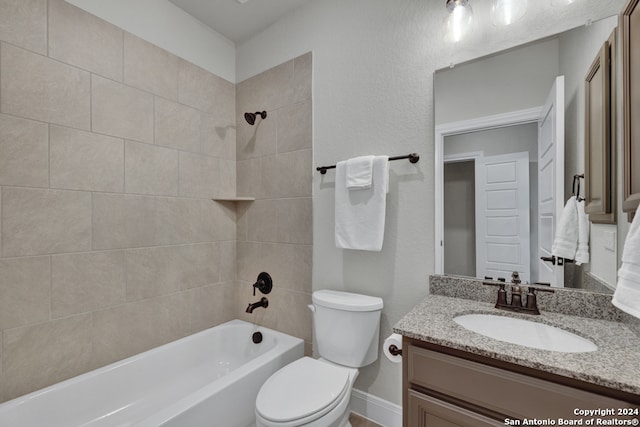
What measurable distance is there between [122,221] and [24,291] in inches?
20.6

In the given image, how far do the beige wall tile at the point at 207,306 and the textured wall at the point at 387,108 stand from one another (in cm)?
82

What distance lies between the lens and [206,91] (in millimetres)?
2188

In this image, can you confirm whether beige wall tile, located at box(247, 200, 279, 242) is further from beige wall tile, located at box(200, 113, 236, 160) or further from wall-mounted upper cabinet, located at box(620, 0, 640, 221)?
wall-mounted upper cabinet, located at box(620, 0, 640, 221)

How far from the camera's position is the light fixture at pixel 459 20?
1361mm

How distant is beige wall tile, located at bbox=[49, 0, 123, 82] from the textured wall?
1.13 m

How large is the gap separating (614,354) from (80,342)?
7.38 ft

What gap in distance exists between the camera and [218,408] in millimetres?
1370

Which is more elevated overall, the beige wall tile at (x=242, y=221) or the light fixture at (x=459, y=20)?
the light fixture at (x=459, y=20)

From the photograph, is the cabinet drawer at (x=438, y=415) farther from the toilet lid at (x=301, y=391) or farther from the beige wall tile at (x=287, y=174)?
the beige wall tile at (x=287, y=174)

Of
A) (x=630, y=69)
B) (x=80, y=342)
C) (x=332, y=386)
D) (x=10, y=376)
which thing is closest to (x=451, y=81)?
(x=630, y=69)

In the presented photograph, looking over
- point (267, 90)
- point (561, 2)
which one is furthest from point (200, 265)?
point (561, 2)

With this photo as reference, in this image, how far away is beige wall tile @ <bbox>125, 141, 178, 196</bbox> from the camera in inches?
68.9

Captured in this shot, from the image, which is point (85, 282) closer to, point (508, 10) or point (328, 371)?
point (328, 371)

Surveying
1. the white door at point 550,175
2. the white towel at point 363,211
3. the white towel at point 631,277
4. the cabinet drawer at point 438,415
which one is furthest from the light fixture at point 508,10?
the cabinet drawer at point 438,415
